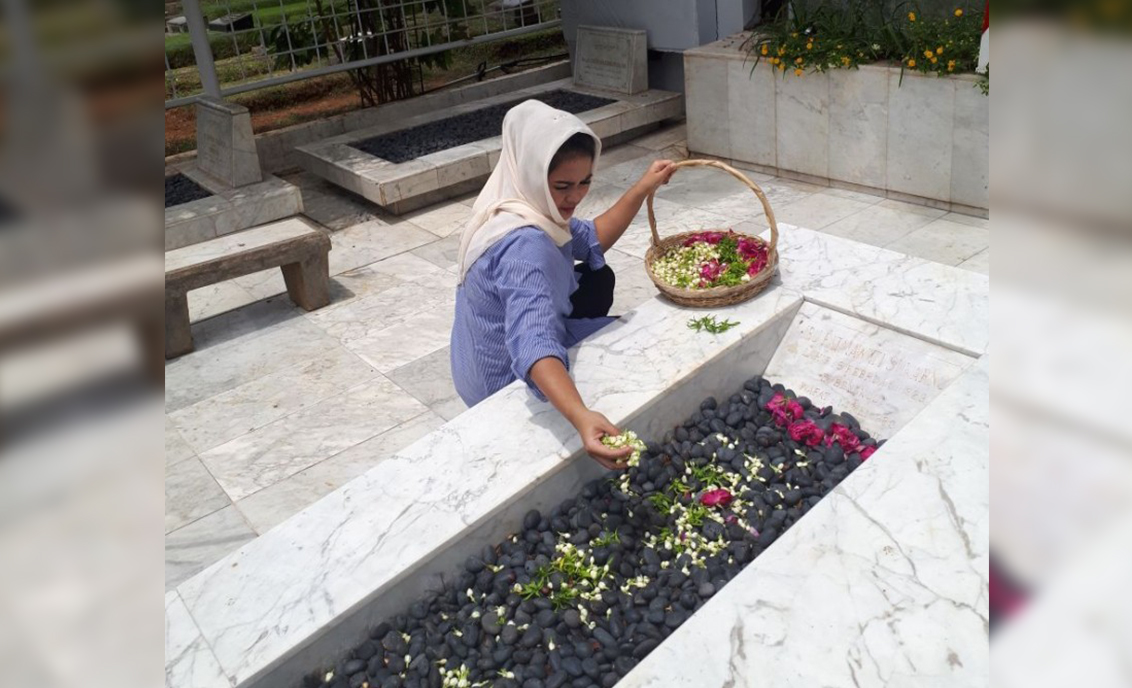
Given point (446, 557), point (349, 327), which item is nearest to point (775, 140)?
point (349, 327)

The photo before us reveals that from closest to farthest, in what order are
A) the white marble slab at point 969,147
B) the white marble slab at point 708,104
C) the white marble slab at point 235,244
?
the white marble slab at point 235,244
the white marble slab at point 969,147
the white marble slab at point 708,104

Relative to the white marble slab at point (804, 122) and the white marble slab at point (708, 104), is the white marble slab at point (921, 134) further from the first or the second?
the white marble slab at point (708, 104)

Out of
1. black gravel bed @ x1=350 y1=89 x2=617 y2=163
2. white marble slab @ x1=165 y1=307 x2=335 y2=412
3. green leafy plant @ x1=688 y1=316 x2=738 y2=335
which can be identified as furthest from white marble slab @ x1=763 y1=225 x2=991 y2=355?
black gravel bed @ x1=350 y1=89 x2=617 y2=163

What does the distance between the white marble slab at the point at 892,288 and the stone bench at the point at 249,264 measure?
2.55 m

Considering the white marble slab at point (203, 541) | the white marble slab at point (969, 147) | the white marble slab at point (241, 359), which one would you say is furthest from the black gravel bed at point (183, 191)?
the white marble slab at point (969, 147)

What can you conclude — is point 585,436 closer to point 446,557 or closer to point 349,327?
point 446,557

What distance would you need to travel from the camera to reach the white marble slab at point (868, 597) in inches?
66.3

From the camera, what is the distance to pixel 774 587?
1.88m

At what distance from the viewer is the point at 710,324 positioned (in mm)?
2945

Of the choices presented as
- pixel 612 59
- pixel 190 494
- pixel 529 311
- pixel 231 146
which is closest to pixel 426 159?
pixel 231 146

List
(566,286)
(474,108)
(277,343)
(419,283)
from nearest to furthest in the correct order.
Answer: (566,286) → (277,343) → (419,283) → (474,108)

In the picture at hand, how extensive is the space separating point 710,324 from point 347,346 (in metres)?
2.11

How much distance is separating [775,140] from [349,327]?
130 inches

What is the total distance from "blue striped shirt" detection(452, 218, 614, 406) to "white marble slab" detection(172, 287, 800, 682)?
0.62 ft
